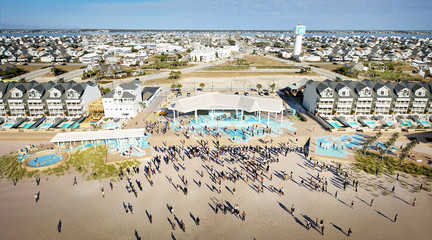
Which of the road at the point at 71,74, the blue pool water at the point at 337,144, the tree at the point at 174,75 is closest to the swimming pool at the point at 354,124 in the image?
the blue pool water at the point at 337,144

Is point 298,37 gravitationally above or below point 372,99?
above

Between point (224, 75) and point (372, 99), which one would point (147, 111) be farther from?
point (224, 75)

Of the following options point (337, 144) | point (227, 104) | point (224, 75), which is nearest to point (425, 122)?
point (337, 144)

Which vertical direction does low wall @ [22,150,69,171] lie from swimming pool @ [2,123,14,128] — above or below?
below

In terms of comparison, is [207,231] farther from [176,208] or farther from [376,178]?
[376,178]

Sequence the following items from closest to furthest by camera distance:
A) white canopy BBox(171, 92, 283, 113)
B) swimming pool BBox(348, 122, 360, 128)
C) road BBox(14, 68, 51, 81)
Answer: white canopy BBox(171, 92, 283, 113) → swimming pool BBox(348, 122, 360, 128) → road BBox(14, 68, 51, 81)

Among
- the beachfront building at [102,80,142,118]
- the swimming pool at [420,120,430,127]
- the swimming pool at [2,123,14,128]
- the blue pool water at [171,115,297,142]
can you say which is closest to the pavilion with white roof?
the blue pool water at [171,115,297,142]

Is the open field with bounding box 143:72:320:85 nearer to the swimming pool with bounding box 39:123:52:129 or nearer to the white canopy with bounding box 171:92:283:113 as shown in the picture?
the white canopy with bounding box 171:92:283:113
